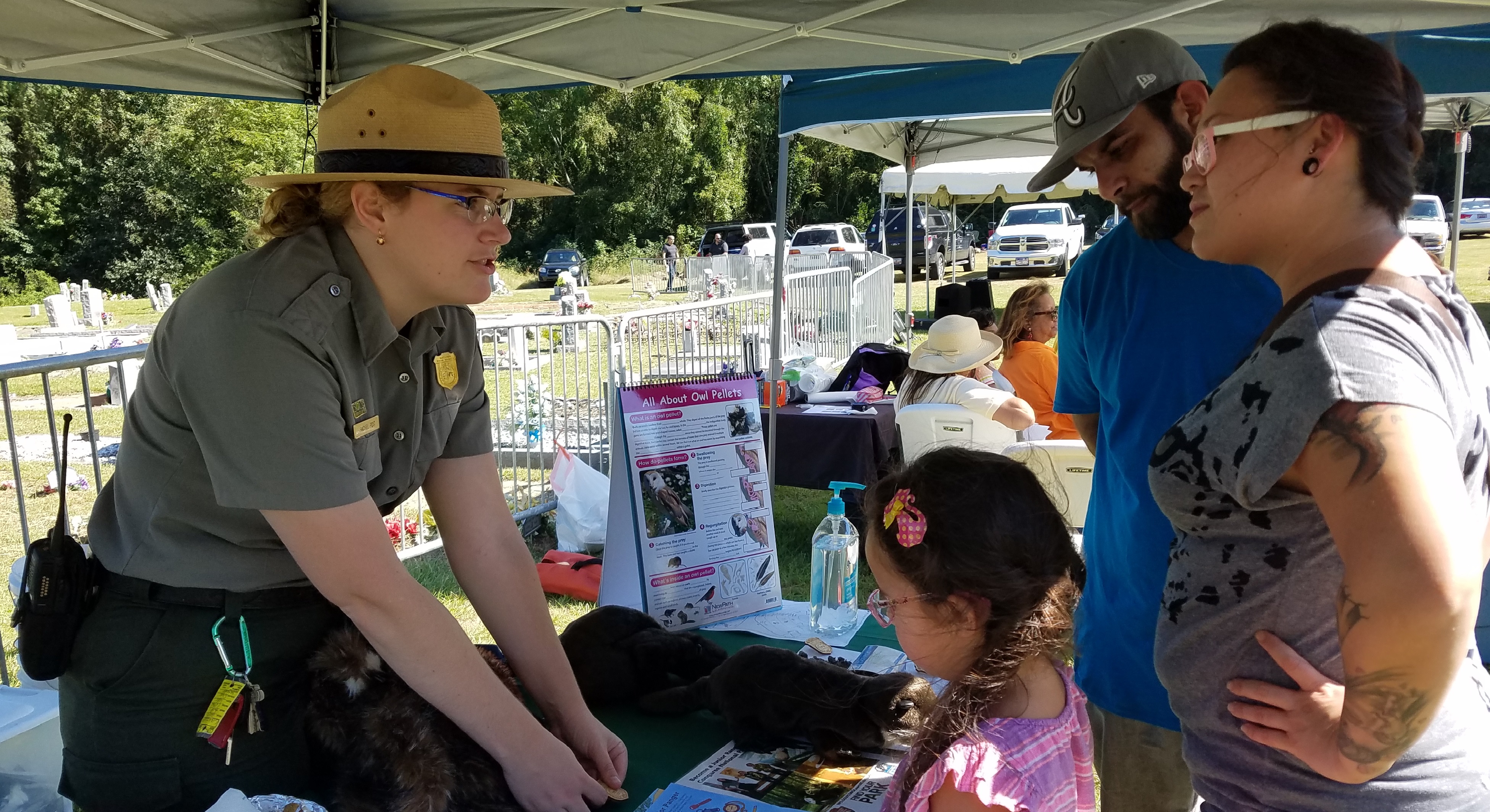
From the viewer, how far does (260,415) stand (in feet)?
4.22

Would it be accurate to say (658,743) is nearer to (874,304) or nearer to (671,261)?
(874,304)

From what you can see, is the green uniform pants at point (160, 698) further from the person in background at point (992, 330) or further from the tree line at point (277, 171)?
the tree line at point (277, 171)

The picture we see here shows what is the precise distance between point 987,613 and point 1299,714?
1.46 ft

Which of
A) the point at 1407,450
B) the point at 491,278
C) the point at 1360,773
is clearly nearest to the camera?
the point at 1407,450

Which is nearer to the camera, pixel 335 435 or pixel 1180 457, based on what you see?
pixel 1180 457

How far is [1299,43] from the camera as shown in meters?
1.03

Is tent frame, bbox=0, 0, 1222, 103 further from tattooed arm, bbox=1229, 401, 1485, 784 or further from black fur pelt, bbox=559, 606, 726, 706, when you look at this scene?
tattooed arm, bbox=1229, 401, 1485, 784

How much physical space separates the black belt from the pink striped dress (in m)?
1.02

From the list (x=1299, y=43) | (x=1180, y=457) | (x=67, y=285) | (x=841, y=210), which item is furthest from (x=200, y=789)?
(x=841, y=210)


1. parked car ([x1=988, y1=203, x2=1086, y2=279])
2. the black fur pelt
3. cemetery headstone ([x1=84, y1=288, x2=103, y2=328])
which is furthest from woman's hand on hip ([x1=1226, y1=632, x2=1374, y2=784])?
cemetery headstone ([x1=84, y1=288, x2=103, y2=328])

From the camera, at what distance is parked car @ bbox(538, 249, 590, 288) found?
1174 inches

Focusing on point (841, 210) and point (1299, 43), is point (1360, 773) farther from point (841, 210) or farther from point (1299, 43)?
point (841, 210)

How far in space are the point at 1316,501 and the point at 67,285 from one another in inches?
1029

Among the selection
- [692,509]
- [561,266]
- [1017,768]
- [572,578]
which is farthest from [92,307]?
[1017,768]
